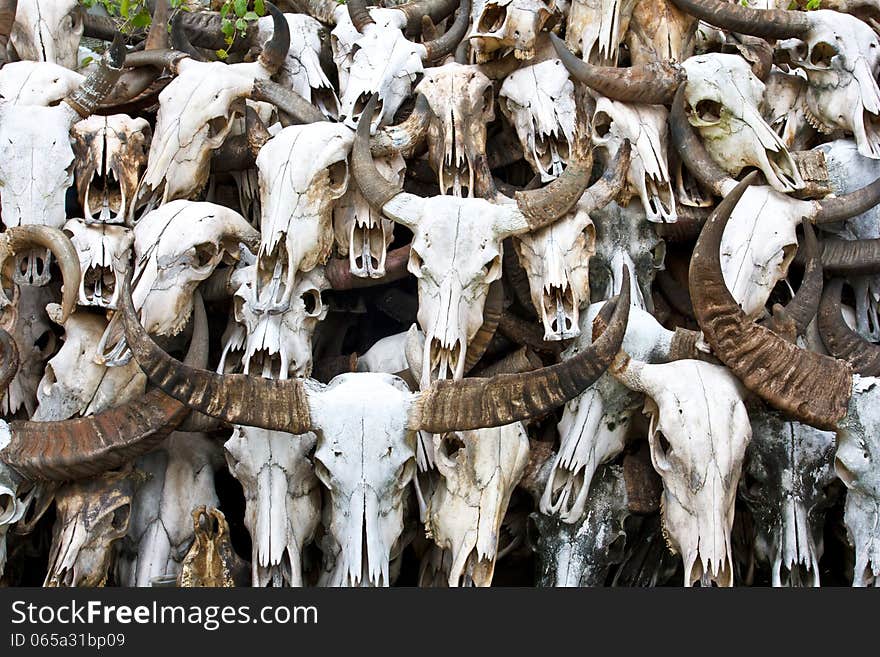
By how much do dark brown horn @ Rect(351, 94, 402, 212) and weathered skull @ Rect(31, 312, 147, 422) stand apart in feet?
4.21

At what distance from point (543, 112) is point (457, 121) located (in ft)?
1.37

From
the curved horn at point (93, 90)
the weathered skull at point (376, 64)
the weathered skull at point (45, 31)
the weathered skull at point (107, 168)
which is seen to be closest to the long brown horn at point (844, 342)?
the weathered skull at point (376, 64)

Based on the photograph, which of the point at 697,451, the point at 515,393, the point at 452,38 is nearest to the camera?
the point at 515,393

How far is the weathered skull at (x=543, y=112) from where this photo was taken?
661 centimetres

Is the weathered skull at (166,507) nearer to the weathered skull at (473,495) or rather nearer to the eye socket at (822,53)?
the weathered skull at (473,495)

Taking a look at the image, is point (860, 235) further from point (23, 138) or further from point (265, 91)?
point (23, 138)

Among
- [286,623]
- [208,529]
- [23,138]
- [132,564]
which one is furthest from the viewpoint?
[23,138]

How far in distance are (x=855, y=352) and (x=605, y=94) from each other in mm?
1716

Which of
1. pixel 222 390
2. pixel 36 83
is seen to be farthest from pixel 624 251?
pixel 36 83

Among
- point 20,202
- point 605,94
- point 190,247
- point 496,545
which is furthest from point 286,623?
point 605,94

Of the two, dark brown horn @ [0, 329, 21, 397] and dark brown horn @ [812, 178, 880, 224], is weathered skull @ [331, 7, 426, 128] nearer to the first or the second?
dark brown horn @ [0, 329, 21, 397]

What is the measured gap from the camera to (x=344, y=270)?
6.32 meters

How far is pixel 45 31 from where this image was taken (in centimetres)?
738

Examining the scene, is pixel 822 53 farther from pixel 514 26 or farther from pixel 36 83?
pixel 36 83
